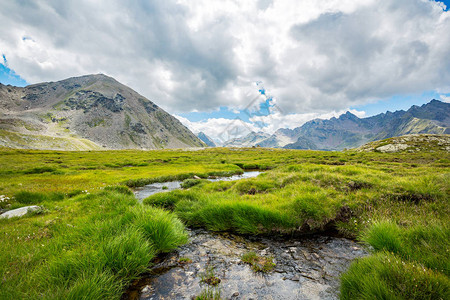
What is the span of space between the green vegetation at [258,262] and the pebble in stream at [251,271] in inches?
6.1

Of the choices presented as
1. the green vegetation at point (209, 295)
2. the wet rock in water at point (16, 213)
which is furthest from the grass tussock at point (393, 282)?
the wet rock in water at point (16, 213)

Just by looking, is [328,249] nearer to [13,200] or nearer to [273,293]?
[273,293]

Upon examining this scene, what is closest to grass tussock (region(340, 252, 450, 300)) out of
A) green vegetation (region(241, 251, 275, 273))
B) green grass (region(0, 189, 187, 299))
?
green vegetation (region(241, 251, 275, 273))

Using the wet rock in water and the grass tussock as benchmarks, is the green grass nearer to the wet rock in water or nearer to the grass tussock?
the wet rock in water

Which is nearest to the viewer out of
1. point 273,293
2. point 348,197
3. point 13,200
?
point 273,293

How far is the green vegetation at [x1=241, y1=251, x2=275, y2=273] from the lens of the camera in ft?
16.5

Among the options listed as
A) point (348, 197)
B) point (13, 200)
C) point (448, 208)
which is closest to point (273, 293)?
point (348, 197)

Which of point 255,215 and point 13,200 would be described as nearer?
point 255,215

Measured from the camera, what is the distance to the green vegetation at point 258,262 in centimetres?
504

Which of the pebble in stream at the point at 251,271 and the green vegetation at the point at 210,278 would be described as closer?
the pebble in stream at the point at 251,271

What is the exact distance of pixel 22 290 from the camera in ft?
10.4

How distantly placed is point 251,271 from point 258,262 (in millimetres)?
496

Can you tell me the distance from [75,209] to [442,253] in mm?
13844

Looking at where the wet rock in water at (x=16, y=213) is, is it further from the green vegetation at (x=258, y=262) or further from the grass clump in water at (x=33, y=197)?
the green vegetation at (x=258, y=262)
